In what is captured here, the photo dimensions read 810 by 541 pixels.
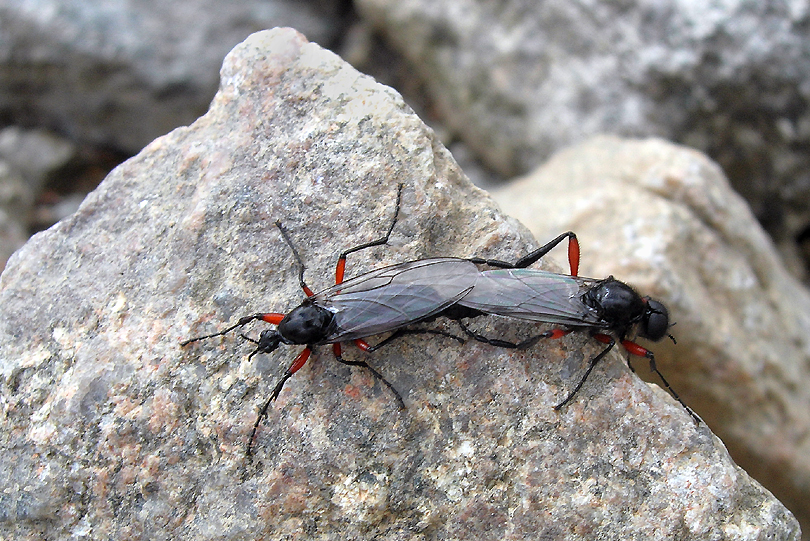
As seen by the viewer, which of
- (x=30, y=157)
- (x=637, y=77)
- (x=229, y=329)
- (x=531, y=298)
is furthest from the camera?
(x=30, y=157)

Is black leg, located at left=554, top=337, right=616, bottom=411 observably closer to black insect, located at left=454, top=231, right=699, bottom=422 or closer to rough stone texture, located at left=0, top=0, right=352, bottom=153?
black insect, located at left=454, top=231, right=699, bottom=422

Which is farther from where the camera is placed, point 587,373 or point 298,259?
→ point 298,259

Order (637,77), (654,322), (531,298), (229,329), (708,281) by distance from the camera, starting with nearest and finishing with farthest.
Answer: (229,329)
(531,298)
(654,322)
(708,281)
(637,77)

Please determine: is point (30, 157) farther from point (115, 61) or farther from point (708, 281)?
point (708, 281)

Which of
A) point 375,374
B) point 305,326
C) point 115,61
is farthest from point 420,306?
point 115,61

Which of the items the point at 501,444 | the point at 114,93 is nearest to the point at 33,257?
the point at 501,444

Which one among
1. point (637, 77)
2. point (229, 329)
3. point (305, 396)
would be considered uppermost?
point (229, 329)

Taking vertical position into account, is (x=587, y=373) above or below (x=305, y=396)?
below

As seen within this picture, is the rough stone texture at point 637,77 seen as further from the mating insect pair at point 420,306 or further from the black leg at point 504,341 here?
the black leg at point 504,341

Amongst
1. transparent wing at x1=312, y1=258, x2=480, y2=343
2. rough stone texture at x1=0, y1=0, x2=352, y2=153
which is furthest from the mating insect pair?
rough stone texture at x1=0, y1=0, x2=352, y2=153
